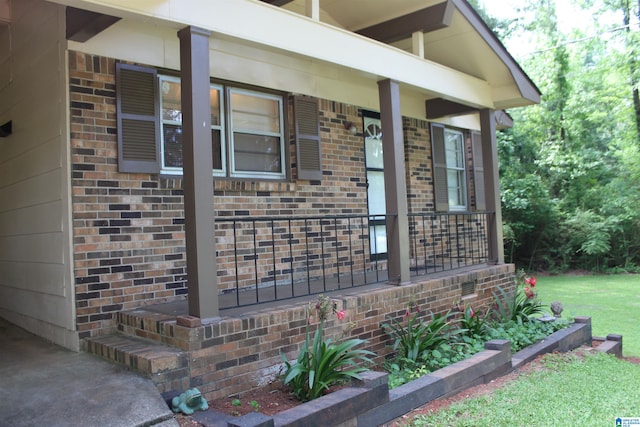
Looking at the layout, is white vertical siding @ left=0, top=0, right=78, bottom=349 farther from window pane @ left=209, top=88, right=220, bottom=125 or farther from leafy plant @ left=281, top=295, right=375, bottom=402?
leafy plant @ left=281, top=295, right=375, bottom=402

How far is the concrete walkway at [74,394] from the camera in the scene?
2.87 metres

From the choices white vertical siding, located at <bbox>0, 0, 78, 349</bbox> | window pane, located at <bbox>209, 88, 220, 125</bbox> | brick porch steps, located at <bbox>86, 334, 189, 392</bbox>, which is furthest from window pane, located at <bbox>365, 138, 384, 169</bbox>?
brick porch steps, located at <bbox>86, 334, 189, 392</bbox>

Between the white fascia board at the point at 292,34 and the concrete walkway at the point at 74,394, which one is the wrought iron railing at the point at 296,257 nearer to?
the concrete walkway at the point at 74,394

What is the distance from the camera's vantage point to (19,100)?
5.25 metres

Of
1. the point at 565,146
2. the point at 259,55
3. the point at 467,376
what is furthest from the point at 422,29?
the point at 565,146

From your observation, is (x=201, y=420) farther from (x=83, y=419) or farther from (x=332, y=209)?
(x=332, y=209)

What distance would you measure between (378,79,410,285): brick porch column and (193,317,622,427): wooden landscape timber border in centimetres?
118

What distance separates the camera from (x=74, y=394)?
3.18 m

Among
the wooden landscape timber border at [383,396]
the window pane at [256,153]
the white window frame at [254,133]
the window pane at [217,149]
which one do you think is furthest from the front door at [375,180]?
the wooden landscape timber border at [383,396]

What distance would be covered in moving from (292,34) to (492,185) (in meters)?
3.94

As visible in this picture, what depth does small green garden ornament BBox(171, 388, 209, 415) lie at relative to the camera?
3193mm

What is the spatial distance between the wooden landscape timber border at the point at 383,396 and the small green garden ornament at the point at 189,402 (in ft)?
0.23

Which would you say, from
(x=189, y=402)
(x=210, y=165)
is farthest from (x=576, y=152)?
(x=189, y=402)

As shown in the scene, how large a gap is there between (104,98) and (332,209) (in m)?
3.07
